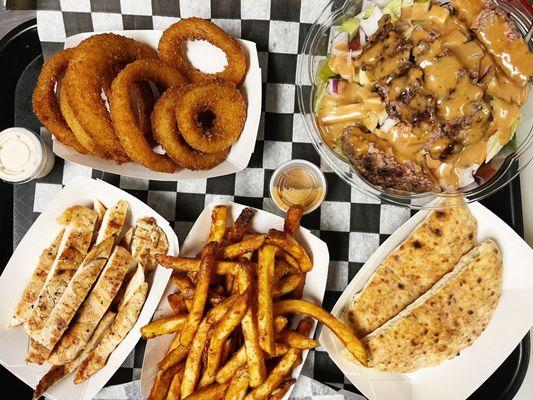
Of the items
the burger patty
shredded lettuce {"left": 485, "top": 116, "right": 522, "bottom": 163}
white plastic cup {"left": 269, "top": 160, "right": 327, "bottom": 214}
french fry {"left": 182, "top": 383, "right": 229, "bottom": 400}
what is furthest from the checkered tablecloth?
shredded lettuce {"left": 485, "top": 116, "right": 522, "bottom": 163}

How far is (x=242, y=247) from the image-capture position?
227 centimetres

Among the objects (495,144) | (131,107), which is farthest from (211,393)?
(495,144)

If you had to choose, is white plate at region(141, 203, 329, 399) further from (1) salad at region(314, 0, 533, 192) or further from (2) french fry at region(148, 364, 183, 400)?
(1) salad at region(314, 0, 533, 192)

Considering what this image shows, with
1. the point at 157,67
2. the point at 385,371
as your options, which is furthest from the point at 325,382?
the point at 157,67

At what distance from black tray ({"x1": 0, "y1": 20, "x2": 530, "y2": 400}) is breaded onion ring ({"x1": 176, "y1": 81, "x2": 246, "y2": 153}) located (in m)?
0.90

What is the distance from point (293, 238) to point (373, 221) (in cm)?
47

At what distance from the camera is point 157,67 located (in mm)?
2289

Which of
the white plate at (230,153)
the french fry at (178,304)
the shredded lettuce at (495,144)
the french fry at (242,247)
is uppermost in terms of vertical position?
the shredded lettuce at (495,144)

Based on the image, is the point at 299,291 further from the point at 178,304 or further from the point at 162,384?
the point at 162,384

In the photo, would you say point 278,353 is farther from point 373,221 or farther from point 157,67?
point 157,67

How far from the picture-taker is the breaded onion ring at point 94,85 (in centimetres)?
221

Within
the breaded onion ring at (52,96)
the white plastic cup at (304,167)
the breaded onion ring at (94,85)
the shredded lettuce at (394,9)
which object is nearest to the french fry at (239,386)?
the white plastic cup at (304,167)

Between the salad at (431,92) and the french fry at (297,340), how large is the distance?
2.37 ft

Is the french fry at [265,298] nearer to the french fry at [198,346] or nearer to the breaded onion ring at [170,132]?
the french fry at [198,346]
